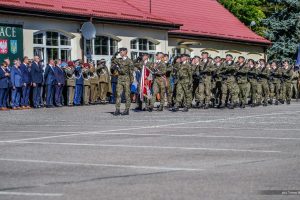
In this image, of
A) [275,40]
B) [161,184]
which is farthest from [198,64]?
[275,40]

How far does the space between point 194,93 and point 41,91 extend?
5.54 m

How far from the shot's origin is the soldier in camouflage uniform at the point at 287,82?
35281 mm

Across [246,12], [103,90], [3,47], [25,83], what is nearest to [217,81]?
[103,90]

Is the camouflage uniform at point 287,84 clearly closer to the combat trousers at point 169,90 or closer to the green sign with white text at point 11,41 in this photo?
the combat trousers at point 169,90

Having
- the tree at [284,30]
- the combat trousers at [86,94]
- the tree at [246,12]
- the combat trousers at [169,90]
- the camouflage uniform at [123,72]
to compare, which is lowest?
the combat trousers at [86,94]

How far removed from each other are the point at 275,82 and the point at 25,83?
36.0 feet

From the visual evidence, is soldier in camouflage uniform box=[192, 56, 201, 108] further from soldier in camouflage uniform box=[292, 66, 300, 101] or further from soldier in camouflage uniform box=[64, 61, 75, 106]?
soldier in camouflage uniform box=[292, 66, 300, 101]

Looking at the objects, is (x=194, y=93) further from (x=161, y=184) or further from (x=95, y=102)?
(x=161, y=184)

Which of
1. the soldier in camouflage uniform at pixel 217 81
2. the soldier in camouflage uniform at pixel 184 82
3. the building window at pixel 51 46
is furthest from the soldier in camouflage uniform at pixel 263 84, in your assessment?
the building window at pixel 51 46

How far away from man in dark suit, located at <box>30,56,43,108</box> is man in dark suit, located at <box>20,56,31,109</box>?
9.0 inches

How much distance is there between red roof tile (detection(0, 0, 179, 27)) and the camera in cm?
3381

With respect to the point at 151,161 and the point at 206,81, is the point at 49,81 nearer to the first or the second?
the point at 206,81

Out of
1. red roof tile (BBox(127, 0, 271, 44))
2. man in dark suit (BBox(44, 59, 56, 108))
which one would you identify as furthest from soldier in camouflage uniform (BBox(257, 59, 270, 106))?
red roof tile (BBox(127, 0, 271, 44))

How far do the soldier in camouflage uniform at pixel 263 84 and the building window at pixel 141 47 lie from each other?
354 inches
